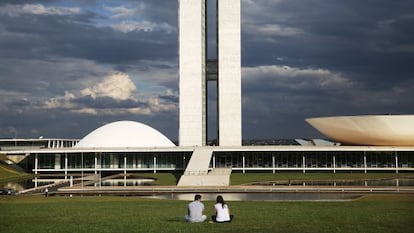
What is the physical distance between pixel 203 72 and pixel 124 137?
12.4m

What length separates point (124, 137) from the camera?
195 ft

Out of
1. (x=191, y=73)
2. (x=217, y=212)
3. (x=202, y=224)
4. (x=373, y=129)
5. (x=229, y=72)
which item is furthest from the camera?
(x=229, y=72)

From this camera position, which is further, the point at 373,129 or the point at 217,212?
the point at 373,129

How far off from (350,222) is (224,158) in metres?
41.8

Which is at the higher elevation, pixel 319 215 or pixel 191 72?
pixel 191 72

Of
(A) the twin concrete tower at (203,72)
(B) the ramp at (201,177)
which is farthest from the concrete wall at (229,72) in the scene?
(B) the ramp at (201,177)

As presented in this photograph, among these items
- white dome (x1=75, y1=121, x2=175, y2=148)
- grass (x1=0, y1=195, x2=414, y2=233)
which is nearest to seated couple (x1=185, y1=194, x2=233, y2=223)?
grass (x1=0, y1=195, x2=414, y2=233)

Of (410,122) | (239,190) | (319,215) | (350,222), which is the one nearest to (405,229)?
(350,222)

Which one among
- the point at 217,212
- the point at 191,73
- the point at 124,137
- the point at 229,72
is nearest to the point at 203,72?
the point at 191,73

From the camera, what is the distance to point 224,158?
5647 cm

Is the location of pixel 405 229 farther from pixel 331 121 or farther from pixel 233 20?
pixel 233 20

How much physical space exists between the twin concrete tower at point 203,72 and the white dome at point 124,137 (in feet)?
11.0

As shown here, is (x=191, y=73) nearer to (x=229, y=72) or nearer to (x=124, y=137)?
(x=229, y=72)

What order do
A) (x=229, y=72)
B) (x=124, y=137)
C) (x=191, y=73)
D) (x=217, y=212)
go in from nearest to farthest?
(x=217, y=212) → (x=124, y=137) → (x=191, y=73) → (x=229, y=72)
